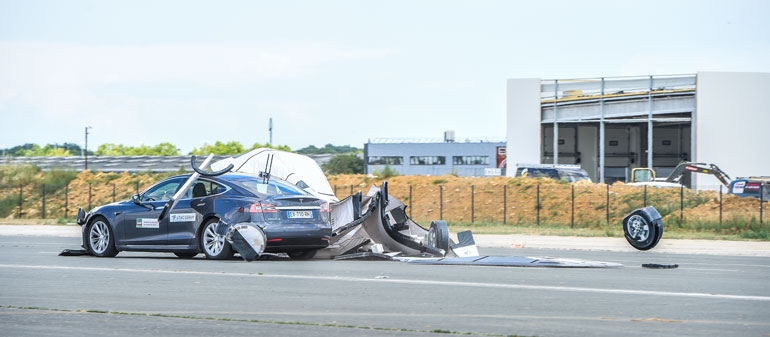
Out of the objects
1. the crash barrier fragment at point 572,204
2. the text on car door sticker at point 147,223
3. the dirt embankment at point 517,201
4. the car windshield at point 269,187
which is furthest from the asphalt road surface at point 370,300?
the dirt embankment at point 517,201

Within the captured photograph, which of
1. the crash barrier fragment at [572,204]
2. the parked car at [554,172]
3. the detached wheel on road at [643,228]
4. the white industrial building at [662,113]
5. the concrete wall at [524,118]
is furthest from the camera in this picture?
the concrete wall at [524,118]

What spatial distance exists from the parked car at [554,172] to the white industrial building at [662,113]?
41.1 ft

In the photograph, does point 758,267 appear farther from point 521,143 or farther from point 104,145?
point 104,145

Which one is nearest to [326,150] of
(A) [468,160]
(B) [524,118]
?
(A) [468,160]

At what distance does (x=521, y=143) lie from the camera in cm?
7662

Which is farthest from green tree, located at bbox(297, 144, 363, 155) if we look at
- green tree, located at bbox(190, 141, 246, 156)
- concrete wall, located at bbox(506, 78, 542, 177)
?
concrete wall, located at bbox(506, 78, 542, 177)

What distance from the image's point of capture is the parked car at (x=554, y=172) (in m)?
55.1

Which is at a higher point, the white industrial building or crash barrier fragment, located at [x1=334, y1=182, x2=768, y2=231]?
the white industrial building

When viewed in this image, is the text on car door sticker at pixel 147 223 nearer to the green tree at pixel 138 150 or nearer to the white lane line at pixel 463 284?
the white lane line at pixel 463 284

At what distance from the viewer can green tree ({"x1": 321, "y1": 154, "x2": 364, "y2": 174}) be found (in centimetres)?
11603

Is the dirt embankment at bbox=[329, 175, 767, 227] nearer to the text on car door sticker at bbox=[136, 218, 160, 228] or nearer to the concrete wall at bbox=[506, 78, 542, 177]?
the concrete wall at bbox=[506, 78, 542, 177]

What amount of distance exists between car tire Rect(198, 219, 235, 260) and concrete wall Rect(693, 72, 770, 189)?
5831cm

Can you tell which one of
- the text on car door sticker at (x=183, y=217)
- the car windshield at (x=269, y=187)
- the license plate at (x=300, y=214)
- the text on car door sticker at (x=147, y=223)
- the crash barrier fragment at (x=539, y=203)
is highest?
the car windshield at (x=269, y=187)

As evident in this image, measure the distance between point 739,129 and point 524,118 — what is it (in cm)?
1430
